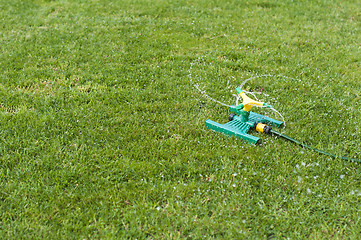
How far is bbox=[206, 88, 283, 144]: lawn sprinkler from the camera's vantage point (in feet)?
12.3

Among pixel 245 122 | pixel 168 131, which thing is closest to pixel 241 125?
pixel 245 122

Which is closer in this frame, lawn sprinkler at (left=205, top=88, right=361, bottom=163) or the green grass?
the green grass

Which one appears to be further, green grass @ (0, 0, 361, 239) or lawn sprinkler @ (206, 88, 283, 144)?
lawn sprinkler @ (206, 88, 283, 144)

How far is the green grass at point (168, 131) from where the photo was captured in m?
2.88

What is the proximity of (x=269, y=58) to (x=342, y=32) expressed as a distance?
2.42 m

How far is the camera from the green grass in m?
2.88

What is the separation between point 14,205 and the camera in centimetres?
294

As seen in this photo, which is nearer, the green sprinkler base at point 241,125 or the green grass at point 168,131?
the green grass at point 168,131

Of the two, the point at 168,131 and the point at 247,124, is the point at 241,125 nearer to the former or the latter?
the point at 247,124

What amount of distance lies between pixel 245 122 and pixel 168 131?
98 cm

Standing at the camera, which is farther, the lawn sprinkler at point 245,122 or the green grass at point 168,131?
the lawn sprinkler at point 245,122

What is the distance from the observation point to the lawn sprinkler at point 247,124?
3722 mm

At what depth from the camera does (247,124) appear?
157 inches

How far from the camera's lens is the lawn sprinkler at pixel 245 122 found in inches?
148
